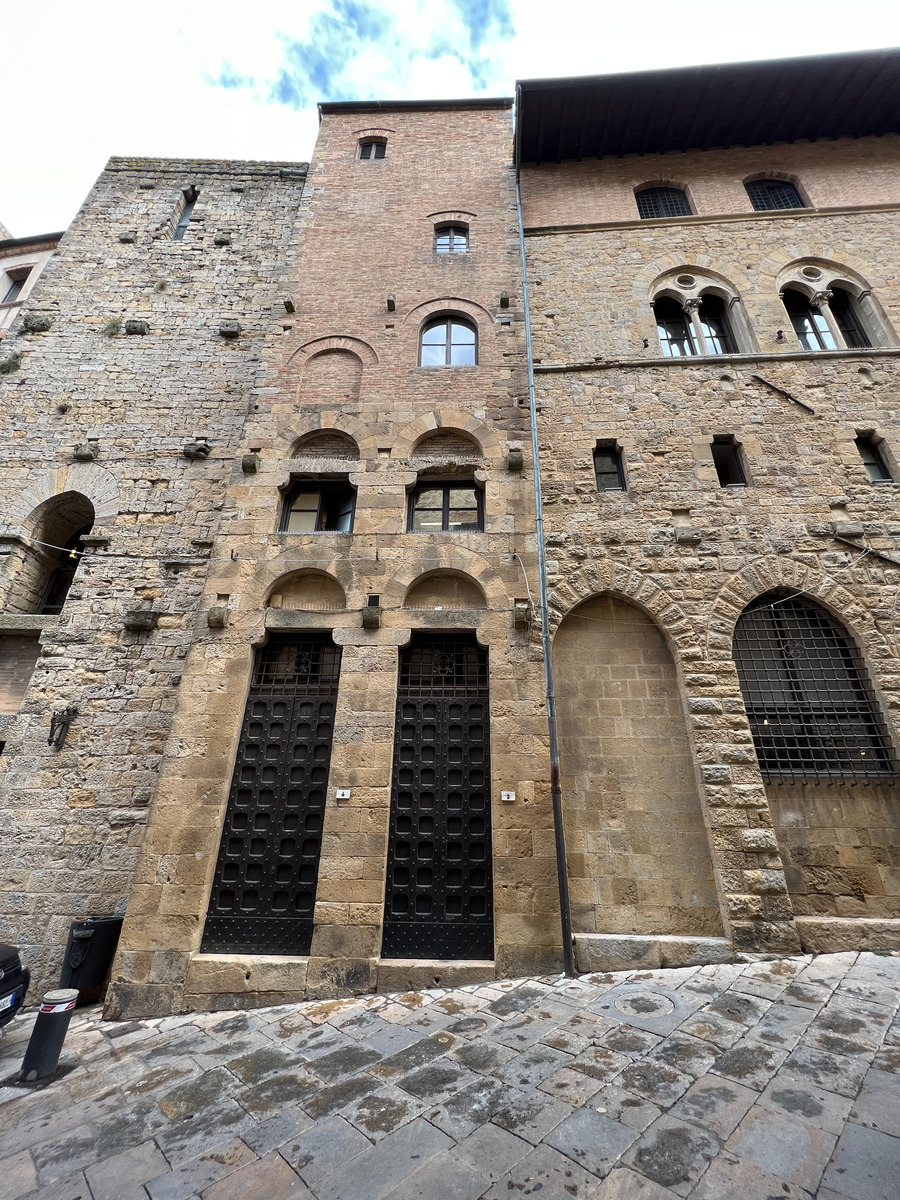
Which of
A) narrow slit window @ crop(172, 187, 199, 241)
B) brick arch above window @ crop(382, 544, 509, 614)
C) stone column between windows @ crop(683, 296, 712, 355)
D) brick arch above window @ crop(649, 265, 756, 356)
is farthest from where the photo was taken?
narrow slit window @ crop(172, 187, 199, 241)

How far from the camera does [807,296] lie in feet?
32.5

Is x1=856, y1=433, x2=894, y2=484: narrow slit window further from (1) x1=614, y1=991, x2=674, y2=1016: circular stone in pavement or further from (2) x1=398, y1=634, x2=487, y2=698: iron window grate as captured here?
(1) x1=614, y1=991, x2=674, y2=1016: circular stone in pavement

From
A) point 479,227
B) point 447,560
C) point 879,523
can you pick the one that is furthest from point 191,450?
point 879,523

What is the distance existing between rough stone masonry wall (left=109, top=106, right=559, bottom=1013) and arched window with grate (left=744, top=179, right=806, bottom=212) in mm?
5750

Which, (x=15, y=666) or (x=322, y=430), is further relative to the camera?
(x=322, y=430)

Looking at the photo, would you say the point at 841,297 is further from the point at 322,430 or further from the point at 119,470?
the point at 119,470

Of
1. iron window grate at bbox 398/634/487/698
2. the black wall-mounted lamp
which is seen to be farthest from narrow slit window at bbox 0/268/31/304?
iron window grate at bbox 398/634/487/698

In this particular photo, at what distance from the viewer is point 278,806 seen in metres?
6.01

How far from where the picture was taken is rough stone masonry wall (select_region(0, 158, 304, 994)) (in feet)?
21.2

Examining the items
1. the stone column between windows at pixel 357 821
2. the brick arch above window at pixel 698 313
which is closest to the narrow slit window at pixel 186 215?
the brick arch above window at pixel 698 313

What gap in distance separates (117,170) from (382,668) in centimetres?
1509

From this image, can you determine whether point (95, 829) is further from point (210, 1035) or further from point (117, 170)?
point (117, 170)

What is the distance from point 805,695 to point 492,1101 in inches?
240

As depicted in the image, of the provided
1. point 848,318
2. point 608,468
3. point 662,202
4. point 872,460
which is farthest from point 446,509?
point 662,202
